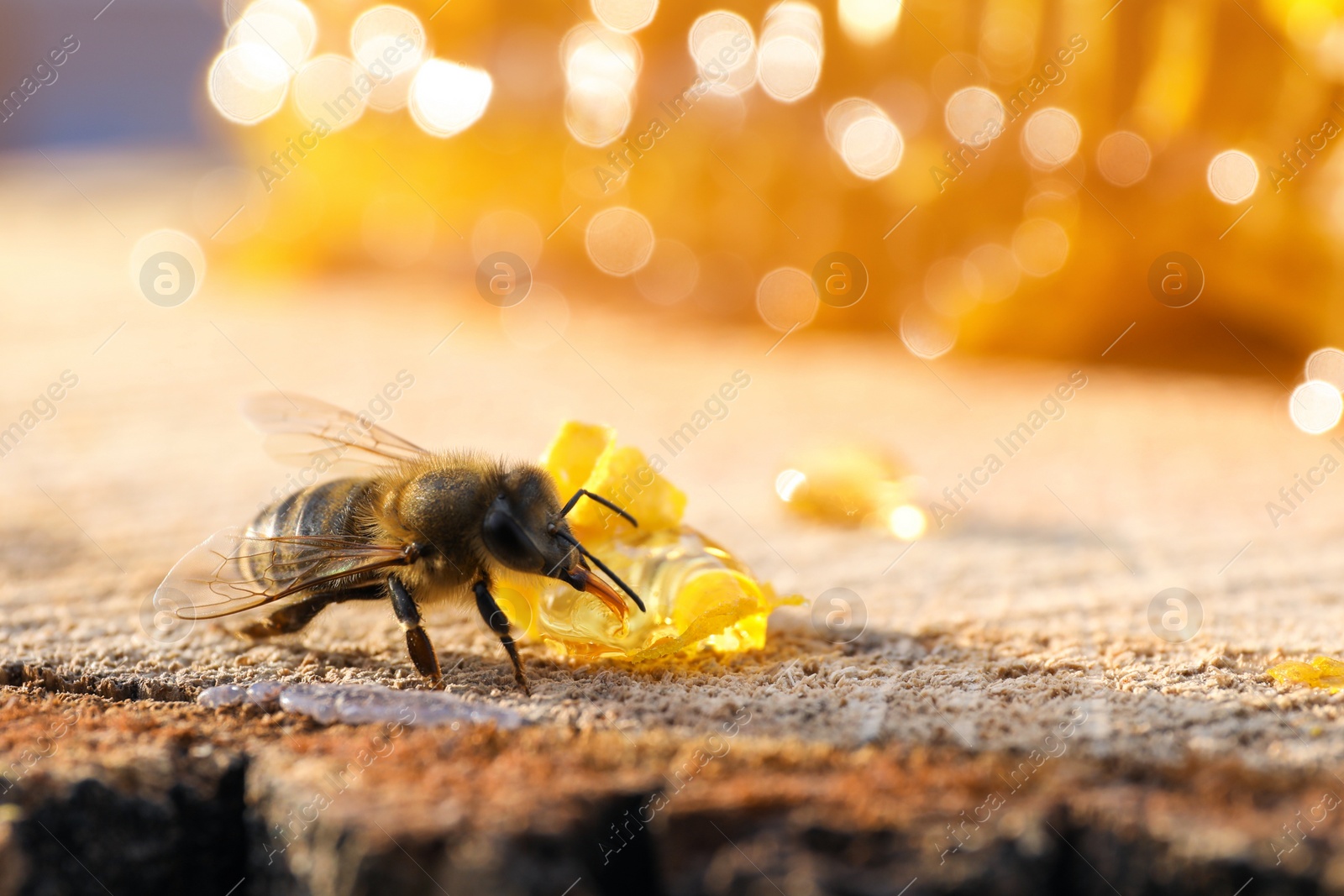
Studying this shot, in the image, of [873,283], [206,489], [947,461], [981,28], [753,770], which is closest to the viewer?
[753,770]

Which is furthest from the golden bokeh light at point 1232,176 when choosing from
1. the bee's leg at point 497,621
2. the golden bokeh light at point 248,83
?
the golden bokeh light at point 248,83

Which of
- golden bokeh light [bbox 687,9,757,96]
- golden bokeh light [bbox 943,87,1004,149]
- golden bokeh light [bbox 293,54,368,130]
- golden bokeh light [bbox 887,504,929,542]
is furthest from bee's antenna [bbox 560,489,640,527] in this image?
golden bokeh light [bbox 293,54,368,130]

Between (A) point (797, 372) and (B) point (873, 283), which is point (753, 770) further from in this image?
(B) point (873, 283)

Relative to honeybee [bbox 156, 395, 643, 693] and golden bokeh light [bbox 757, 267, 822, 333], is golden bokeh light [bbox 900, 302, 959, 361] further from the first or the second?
honeybee [bbox 156, 395, 643, 693]

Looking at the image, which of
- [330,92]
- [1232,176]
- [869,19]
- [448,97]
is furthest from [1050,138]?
[330,92]

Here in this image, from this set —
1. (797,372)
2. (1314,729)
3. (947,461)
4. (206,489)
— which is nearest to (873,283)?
(797,372)

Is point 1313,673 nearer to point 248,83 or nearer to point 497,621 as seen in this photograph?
point 497,621
